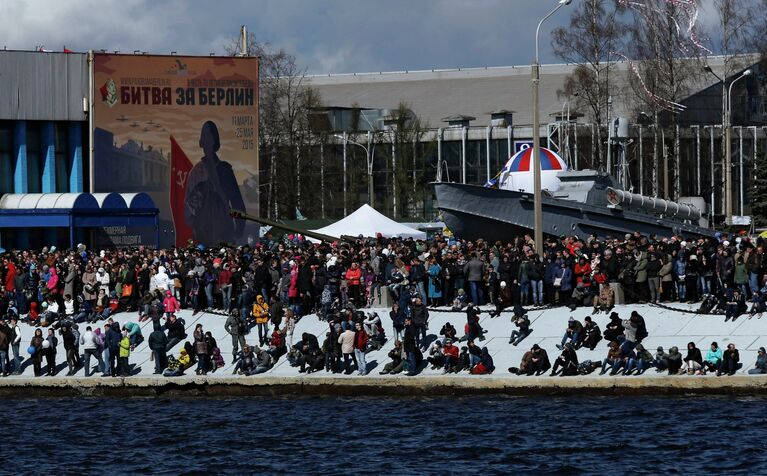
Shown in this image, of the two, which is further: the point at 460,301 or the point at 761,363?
the point at 460,301

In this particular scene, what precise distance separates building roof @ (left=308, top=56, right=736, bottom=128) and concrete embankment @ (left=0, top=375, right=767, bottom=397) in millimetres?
53671

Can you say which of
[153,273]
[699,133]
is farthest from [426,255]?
[699,133]

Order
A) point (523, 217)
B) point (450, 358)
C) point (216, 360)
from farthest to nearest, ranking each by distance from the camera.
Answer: point (523, 217)
point (216, 360)
point (450, 358)

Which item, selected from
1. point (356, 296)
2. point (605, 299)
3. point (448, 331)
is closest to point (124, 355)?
point (356, 296)

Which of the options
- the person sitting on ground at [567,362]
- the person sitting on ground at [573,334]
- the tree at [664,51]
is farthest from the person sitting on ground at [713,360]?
the tree at [664,51]

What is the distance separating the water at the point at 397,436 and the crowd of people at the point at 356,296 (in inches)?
54.9

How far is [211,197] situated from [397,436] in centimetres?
3462

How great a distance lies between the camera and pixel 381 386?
35.2 m

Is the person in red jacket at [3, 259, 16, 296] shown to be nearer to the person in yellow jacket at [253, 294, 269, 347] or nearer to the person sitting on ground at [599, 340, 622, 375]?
the person in yellow jacket at [253, 294, 269, 347]

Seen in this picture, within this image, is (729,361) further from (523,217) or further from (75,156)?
(75,156)

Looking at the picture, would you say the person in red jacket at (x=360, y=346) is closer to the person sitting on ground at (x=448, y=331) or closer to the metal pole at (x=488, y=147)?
the person sitting on ground at (x=448, y=331)

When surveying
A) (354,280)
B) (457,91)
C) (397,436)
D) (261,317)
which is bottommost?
(397,436)

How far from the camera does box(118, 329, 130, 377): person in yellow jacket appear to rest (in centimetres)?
3800

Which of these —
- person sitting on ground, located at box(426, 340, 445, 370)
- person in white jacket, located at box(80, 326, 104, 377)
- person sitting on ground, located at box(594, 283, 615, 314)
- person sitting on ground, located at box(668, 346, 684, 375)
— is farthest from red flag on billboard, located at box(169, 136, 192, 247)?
person sitting on ground, located at box(668, 346, 684, 375)
